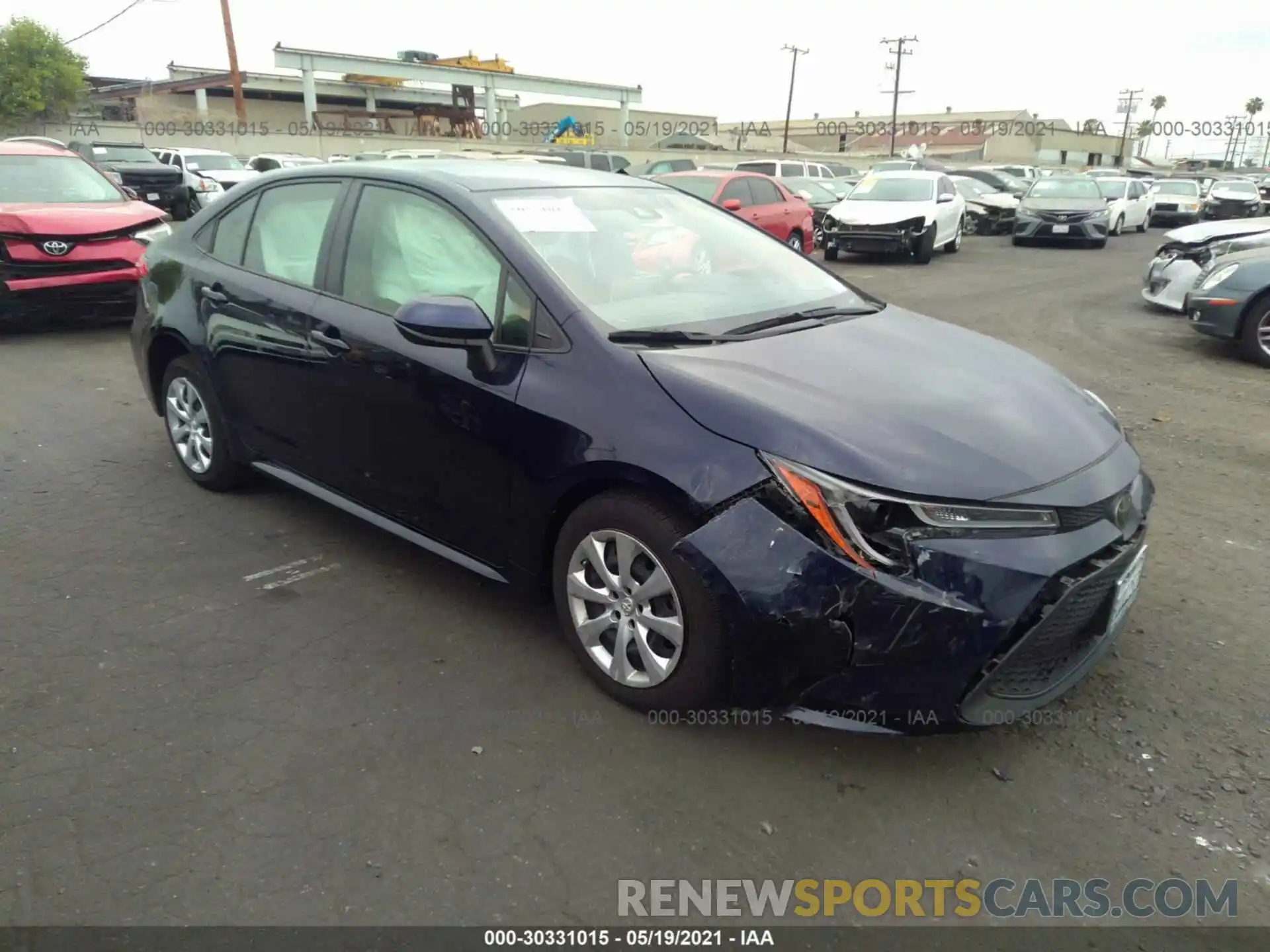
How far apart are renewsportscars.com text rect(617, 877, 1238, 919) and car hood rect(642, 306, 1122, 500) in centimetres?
100

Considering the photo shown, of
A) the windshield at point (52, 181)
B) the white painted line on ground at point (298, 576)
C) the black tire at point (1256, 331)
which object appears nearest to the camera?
the white painted line on ground at point (298, 576)

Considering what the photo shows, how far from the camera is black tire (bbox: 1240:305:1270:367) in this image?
8.05m

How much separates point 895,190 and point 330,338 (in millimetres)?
15256

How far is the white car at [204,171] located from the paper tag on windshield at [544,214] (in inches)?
685

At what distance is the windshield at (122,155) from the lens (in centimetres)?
1942

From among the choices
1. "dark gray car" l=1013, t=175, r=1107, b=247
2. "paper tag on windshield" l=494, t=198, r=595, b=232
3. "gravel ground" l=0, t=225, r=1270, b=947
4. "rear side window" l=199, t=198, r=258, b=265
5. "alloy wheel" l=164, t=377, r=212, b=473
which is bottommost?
"gravel ground" l=0, t=225, r=1270, b=947

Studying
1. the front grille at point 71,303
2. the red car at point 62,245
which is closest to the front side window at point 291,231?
the red car at point 62,245

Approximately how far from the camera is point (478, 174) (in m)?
3.74

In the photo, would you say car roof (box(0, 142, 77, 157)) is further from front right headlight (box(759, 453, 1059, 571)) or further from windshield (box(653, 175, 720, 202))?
front right headlight (box(759, 453, 1059, 571))

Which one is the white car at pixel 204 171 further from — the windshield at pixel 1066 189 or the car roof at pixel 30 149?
the windshield at pixel 1066 189

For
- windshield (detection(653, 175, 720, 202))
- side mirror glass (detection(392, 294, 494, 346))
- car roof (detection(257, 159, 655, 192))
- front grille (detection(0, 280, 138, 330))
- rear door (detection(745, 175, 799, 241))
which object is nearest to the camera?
side mirror glass (detection(392, 294, 494, 346))

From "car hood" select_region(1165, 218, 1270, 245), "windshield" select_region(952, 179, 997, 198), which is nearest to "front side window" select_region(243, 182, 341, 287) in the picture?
"car hood" select_region(1165, 218, 1270, 245)

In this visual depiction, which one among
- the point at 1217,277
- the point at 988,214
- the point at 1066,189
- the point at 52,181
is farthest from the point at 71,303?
the point at 988,214

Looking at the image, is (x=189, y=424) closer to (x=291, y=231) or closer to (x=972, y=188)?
(x=291, y=231)
